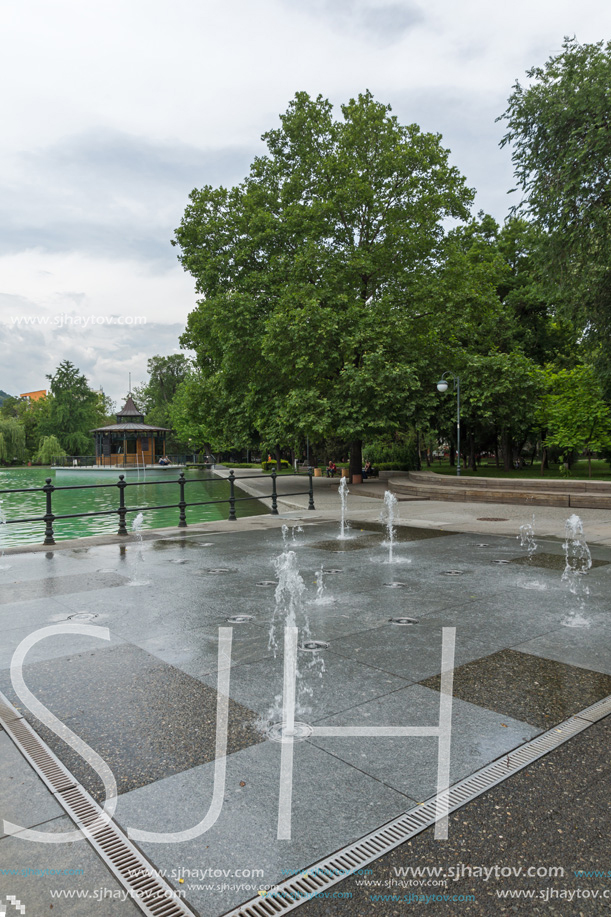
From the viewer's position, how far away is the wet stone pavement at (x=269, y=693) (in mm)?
2604

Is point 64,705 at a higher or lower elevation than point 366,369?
lower

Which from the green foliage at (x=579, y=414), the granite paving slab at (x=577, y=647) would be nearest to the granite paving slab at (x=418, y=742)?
the granite paving slab at (x=577, y=647)

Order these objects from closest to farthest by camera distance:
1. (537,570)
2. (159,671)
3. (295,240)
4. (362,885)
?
(362,885)
(159,671)
(537,570)
(295,240)

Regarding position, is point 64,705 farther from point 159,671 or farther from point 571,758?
point 571,758

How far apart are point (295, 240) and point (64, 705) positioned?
26.6 m

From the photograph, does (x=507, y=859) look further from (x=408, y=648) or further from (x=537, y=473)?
(x=537, y=473)

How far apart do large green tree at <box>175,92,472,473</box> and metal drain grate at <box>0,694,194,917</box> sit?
21455mm

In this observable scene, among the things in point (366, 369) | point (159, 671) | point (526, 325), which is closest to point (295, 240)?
point (366, 369)

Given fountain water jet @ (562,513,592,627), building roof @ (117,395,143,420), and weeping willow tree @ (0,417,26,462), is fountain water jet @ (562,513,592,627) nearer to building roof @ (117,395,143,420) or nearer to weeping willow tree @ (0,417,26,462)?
building roof @ (117,395,143,420)

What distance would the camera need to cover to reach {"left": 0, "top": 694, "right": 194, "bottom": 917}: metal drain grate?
2307 millimetres

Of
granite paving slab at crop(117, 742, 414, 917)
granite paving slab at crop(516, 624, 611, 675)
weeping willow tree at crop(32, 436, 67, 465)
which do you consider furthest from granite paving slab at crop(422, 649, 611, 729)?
weeping willow tree at crop(32, 436, 67, 465)

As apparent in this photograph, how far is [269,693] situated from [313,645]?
44.1 inches

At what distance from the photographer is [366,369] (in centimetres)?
2452

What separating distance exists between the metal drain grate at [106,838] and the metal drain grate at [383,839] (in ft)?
0.94
